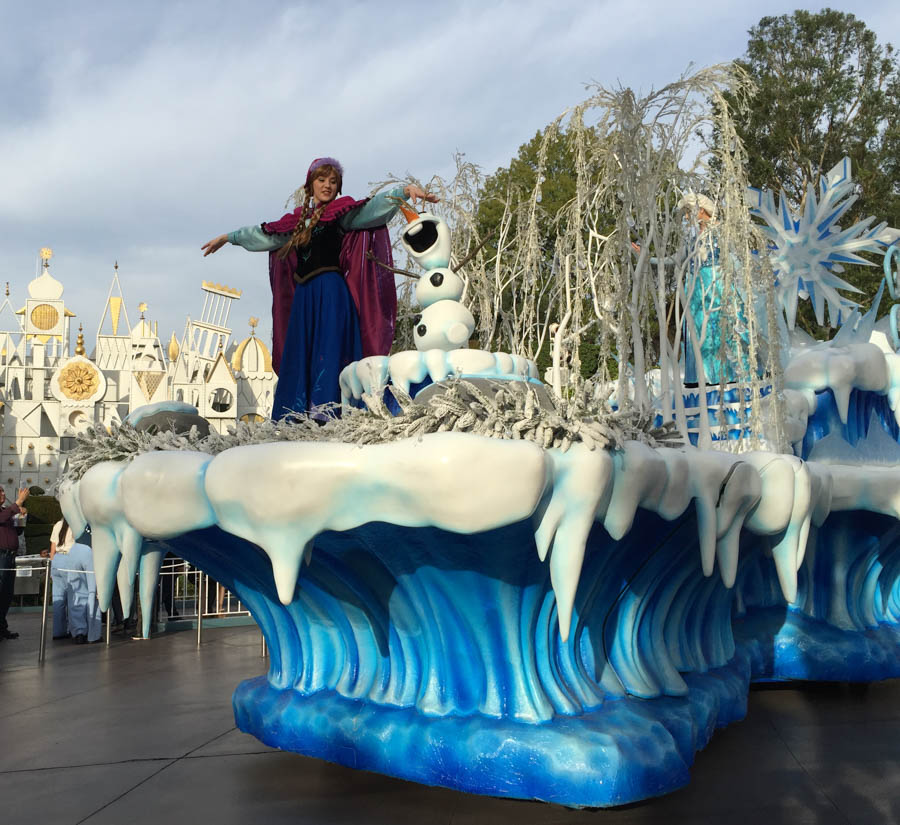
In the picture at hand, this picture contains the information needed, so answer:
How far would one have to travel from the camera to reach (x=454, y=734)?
344cm

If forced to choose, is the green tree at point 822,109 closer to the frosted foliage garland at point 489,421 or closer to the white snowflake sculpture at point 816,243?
the white snowflake sculpture at point 816,243

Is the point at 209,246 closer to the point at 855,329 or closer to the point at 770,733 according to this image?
the point at 770,733

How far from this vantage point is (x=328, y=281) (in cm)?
532

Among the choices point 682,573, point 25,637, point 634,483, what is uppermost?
point 634,483

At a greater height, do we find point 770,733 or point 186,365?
point 186,365

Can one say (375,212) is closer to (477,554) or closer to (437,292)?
(437,292)

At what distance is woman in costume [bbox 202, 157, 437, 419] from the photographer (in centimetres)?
524

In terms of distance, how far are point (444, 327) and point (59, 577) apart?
663cm

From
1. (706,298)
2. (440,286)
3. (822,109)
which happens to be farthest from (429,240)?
(822,109)

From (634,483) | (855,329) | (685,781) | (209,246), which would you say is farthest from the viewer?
(855,329)

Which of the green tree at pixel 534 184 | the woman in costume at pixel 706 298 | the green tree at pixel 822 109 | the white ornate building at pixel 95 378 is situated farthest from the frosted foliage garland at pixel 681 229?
the white ornate building at pixel 95 378

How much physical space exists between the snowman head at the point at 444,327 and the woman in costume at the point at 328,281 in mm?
554

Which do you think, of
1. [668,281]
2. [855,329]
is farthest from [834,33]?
[855,329]

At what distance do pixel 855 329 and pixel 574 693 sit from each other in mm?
4974
